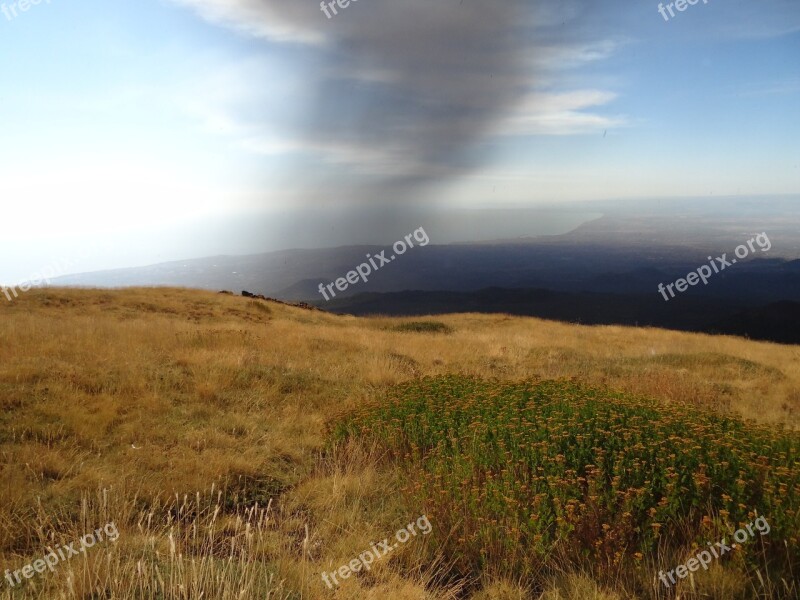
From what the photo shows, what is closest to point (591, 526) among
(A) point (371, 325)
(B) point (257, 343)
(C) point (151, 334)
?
(B) point (257, 343)

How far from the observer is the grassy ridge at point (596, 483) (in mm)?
3822
